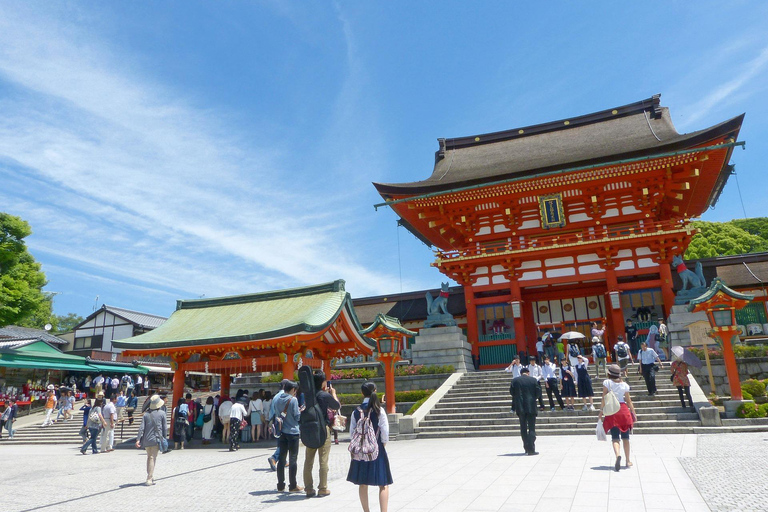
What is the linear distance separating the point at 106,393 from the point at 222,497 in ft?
79.2

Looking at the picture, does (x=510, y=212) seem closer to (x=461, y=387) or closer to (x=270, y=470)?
(x=461, y=387)

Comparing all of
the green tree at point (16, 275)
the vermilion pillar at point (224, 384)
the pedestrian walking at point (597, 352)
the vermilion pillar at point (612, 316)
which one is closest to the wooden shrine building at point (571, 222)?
the vermilion pillar at point (612, 316)

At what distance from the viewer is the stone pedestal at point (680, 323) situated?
62.6 feet

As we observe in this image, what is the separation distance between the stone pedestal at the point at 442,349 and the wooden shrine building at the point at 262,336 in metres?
4.65

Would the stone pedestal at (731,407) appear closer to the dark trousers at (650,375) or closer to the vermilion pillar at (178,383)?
the dark trousers at (650,375)

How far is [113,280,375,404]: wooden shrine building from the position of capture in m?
15.4

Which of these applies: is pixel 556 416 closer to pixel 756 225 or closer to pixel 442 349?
pixel 442 349

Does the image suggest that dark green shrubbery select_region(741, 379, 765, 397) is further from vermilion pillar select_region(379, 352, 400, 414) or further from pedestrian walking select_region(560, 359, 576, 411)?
vermilion pillar select_region(379, 352, 400, 414)

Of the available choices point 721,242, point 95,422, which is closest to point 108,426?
point 95,422

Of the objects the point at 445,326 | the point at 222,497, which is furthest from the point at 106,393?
the point at 222,497

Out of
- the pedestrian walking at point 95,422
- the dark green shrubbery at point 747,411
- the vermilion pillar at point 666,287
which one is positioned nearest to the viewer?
the dark green shrubbery at point 747,411

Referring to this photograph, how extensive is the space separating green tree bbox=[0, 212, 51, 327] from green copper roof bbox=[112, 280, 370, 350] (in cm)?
1531

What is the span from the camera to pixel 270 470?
1021 cm

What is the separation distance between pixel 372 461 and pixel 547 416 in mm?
10494
